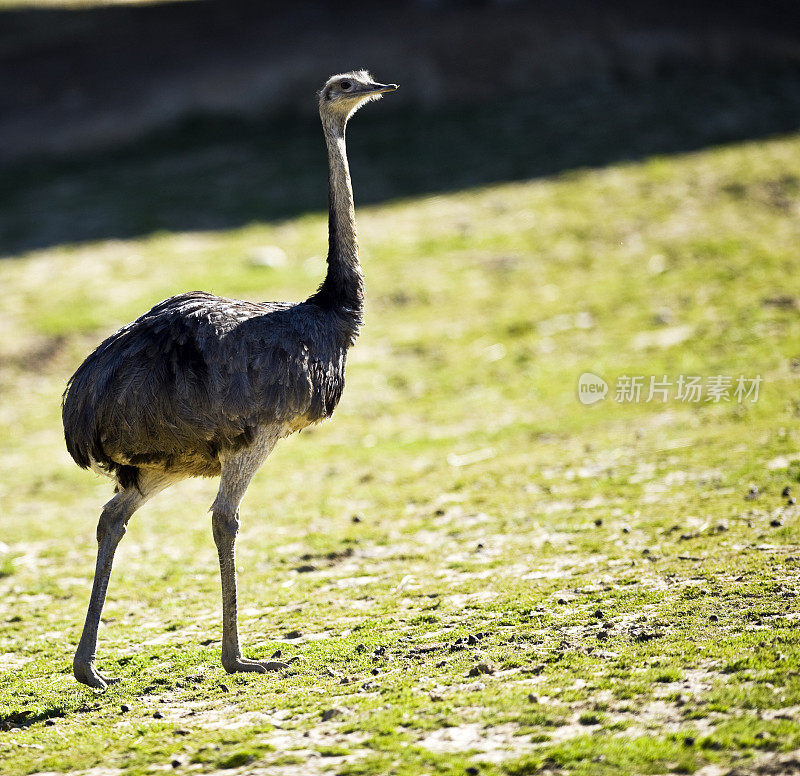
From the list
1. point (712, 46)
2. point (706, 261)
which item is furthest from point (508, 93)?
point (706, 261)

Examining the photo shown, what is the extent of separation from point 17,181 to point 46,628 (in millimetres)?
13833

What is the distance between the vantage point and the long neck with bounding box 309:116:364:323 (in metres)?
6.68

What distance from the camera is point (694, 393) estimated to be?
10562 mm

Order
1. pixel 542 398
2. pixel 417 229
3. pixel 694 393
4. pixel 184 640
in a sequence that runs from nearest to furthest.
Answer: pixel 184 640 < pixel 694 393 < pixel 542 398 < pixel 417 229

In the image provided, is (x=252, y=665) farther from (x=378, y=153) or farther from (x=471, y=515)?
(x=378, y=153)

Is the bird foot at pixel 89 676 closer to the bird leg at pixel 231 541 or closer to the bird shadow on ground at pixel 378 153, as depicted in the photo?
the bird leg at pixel 231 541

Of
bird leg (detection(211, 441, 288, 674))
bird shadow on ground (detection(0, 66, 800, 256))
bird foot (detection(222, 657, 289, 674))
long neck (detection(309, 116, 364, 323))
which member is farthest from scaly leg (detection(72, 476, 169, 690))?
bird shadow on ground (detection(0, 66, 800, 256))

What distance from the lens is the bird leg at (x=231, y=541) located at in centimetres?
569

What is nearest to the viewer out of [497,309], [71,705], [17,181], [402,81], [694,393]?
[71,705]

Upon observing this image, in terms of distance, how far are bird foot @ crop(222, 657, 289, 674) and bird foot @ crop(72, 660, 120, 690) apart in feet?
1.82

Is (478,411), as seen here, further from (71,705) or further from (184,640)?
(71,705)

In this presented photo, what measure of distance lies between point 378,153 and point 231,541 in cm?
1352

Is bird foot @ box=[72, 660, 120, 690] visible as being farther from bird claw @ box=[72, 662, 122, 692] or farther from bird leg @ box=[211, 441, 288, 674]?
bird leg @ box=[211, 441, 288, 674]

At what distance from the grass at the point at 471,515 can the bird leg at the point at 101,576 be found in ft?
0.46
